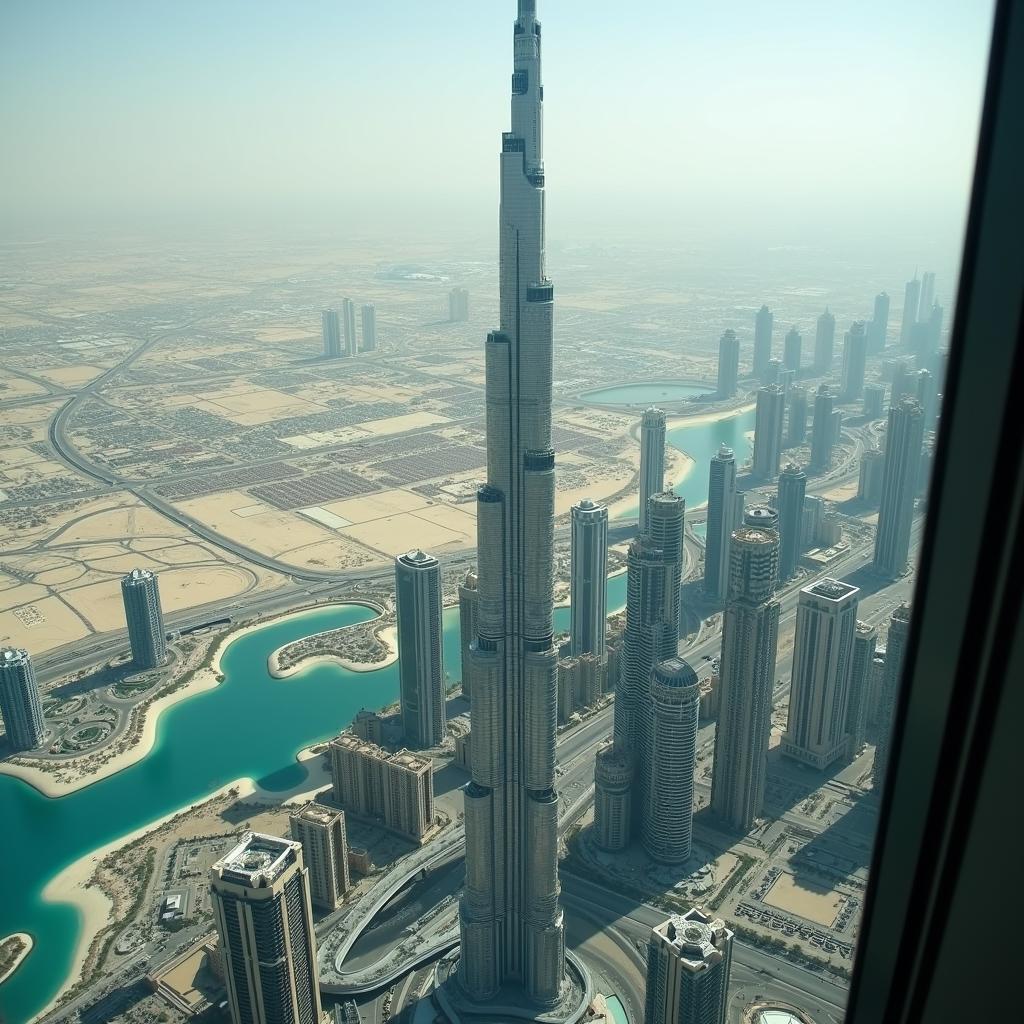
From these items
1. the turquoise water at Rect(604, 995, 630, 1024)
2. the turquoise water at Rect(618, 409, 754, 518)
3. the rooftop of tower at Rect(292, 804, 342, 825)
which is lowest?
the turquoise water at Rect(618, 409, 754, 518)

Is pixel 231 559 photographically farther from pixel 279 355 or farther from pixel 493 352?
pixel 279 355

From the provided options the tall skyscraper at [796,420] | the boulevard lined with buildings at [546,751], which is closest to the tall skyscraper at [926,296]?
the tall skyscraper at [796,420]

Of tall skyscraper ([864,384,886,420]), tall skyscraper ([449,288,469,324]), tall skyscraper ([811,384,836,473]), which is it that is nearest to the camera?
tall skyscraper ([811,384,836,473])

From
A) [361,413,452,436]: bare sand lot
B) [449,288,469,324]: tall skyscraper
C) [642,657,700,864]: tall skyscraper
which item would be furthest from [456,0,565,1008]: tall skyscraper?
[449,288,469,324]: tall skyscraper

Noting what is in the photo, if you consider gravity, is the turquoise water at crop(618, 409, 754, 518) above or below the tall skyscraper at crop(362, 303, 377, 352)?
below

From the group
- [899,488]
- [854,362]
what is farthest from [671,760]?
[854,362]

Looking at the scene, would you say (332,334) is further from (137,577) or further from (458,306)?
(137,577)

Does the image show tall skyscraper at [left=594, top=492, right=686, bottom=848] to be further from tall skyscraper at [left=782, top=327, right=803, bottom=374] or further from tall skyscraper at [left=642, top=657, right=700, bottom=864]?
tall skyscraper at [left=782, top=327, right=803, bottom=374]
